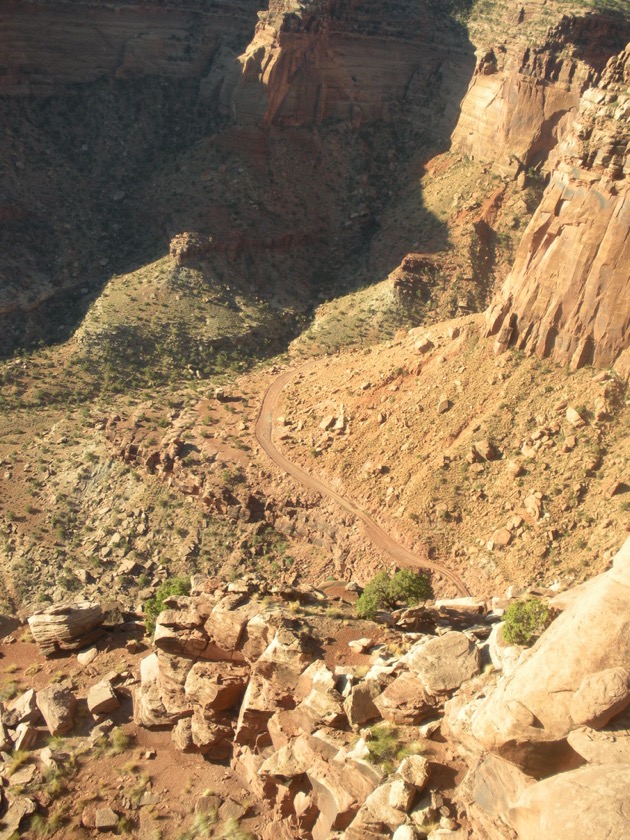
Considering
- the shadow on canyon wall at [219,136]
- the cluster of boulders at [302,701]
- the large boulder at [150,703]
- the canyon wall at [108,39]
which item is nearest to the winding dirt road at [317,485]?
the cluster of boulders at [302,701]

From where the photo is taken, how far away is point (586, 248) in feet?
125

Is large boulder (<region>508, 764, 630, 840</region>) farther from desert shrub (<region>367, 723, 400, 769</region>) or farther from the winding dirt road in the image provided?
the winding dirt road

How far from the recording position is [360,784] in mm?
21906

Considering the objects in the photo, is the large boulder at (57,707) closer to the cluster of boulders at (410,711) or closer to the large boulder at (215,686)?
the cluster of boulders at (410,711)

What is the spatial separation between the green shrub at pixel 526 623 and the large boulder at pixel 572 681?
10.6 feet

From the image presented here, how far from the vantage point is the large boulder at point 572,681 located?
18281 millimetres

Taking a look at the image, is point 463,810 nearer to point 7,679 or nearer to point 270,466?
point 7,679

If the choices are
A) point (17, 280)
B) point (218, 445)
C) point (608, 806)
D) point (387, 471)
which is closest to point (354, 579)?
point (387, 471)

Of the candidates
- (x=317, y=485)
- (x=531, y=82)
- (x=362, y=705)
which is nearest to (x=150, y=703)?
(x=362, y=705)

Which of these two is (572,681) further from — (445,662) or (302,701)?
(302,701)

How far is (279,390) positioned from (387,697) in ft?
102

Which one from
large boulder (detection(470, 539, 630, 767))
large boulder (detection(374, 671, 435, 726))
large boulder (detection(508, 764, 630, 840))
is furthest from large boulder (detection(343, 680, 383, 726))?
large boulder (detection(508, 764, 630, 840))

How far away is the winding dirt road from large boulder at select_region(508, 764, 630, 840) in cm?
2098

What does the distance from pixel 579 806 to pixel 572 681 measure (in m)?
3.08
